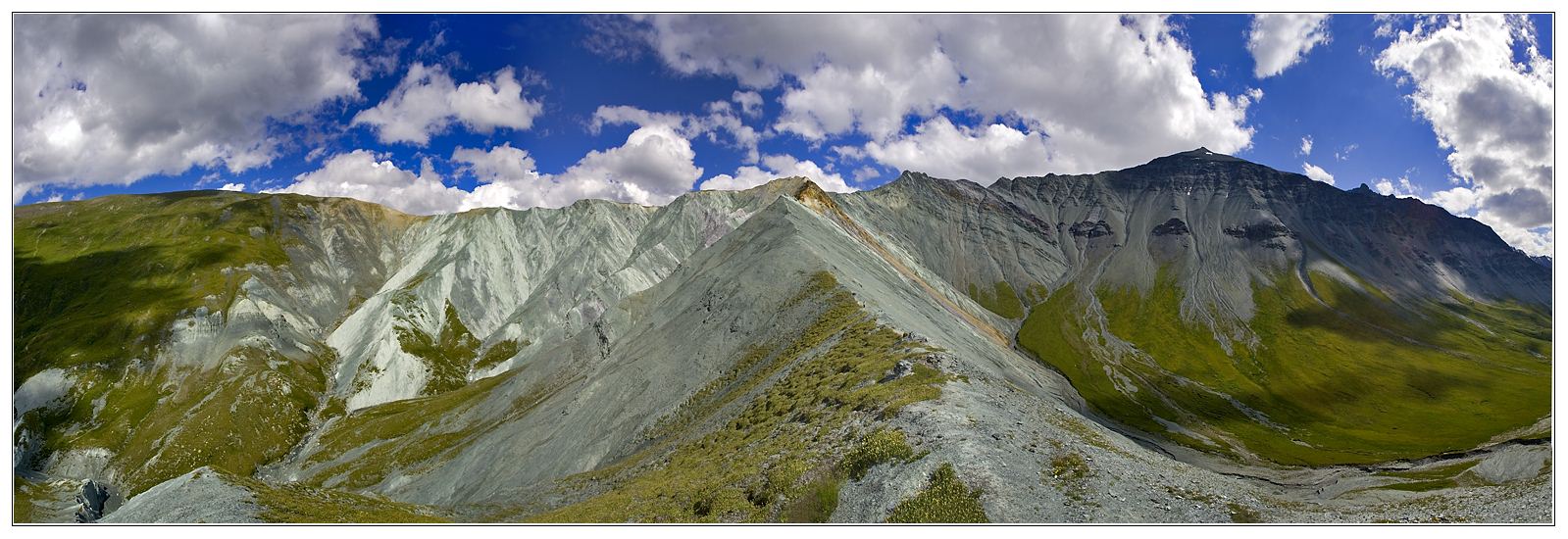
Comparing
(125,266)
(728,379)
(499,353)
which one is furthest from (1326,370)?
(125,266)

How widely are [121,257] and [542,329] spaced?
9465 cm

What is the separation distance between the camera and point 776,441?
2973cm

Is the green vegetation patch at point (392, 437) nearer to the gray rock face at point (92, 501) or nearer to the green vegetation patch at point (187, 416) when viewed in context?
the green vegetation patch at point (187, 416)

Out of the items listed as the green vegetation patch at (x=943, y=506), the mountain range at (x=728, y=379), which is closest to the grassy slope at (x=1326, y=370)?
the mountain range at (x=728, y=379)

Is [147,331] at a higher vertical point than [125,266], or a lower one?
lower

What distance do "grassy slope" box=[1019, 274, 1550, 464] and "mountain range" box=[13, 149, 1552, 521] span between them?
3.51 ft

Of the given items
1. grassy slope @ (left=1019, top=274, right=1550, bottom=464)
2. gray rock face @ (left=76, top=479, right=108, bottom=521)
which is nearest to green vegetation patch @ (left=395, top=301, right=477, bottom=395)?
gray rock face @ (left=76, top=479, right=108, bottom=521)

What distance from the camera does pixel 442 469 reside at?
6644 centimetres

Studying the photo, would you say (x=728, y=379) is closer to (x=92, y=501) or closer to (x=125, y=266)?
(x=92, y=501)

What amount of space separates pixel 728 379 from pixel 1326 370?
145717 mm

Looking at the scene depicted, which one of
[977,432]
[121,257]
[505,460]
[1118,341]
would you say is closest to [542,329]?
[121,257]

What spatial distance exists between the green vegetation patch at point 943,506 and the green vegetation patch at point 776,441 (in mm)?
2653

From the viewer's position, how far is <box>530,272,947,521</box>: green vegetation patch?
23.5 m

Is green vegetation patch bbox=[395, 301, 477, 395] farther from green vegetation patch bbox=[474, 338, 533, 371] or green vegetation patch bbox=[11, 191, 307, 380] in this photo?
green vegetation patch bbox=[11, 191, 307, 380]
